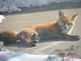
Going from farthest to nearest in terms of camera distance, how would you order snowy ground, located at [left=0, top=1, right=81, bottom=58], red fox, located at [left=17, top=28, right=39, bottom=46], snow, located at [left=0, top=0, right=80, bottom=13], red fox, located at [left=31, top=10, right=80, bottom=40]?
snow, located at [left=0, top=0, right=80, bottom=13], red fox, located at [left=31, top=10, right=80, bottom=40], red fox, located at [left=17, top=28, right=39, bottom=46], snowy ground, located at [left=0, top=1, right=81, bottom=58]

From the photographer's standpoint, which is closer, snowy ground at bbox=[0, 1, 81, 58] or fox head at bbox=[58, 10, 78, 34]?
snowy ground at bbox=[0, 1, 81, 58]

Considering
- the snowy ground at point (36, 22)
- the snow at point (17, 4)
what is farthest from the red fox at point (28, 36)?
the snow at point (17, 4)

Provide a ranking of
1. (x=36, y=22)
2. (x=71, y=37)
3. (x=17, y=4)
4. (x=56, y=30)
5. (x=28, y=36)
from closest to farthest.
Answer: (x=28, y=36) < (x=71, y=37) < (x=56, y=30) < (x=36, y=22) < (x=17, y=4)

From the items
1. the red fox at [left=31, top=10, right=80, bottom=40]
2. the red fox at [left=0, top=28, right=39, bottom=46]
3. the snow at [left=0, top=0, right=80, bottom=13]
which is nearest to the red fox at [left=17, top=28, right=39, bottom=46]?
the red fox at [left=0, top=28, right=39, bottom=46]

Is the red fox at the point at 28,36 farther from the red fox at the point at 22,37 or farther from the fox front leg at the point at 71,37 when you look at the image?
the fox front leg at the point at 71,37

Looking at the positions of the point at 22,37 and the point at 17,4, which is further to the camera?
the point at 17,4

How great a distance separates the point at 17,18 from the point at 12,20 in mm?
294

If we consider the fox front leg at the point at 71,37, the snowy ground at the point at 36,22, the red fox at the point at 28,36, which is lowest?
the snowy ground at the point at 36,22

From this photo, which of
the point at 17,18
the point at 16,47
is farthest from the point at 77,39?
the point at 17,18

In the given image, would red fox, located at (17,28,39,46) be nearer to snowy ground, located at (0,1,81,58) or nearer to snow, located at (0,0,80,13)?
snowy ground, located at (0,1,81,58)

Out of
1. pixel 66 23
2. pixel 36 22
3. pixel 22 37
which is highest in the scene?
pixel 66 23

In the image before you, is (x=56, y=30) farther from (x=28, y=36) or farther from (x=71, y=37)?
(x=28, y=36)

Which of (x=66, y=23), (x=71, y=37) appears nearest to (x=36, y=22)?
(x=66, y=23)

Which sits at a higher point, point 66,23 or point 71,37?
point 66,23
